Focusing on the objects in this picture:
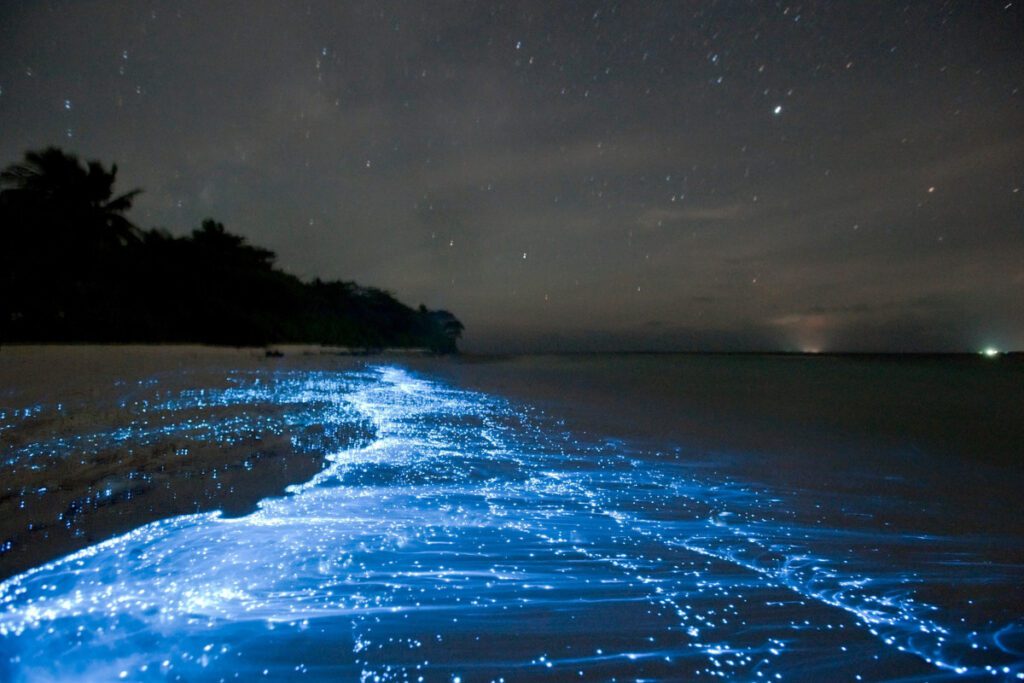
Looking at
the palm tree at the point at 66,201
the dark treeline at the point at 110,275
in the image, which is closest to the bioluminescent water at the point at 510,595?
the dark treeline at the point at 110,275

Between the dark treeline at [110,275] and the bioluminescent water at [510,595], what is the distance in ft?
51.7

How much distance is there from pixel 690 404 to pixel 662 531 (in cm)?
909

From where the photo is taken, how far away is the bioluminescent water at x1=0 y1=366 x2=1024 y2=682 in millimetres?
1894

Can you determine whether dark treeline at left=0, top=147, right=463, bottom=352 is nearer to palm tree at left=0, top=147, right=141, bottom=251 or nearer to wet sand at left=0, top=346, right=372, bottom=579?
palm tree at left=0, top=147, right=141, bottom=251

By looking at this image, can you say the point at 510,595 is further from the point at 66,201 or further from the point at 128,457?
the point at 66,201

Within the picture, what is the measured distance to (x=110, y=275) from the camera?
61.6ft

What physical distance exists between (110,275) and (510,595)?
74.3 feet

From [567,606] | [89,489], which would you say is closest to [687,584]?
[567,606]

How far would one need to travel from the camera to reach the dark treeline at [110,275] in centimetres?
1473

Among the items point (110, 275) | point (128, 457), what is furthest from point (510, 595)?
point (110, 275)

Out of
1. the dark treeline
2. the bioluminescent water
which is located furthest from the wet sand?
the dark treeline

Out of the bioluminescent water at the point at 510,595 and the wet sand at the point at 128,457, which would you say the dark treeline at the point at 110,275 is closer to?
the wet sand at the point at 128,457

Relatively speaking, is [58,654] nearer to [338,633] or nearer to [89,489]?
[338,633]

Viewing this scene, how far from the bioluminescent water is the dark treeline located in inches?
620
